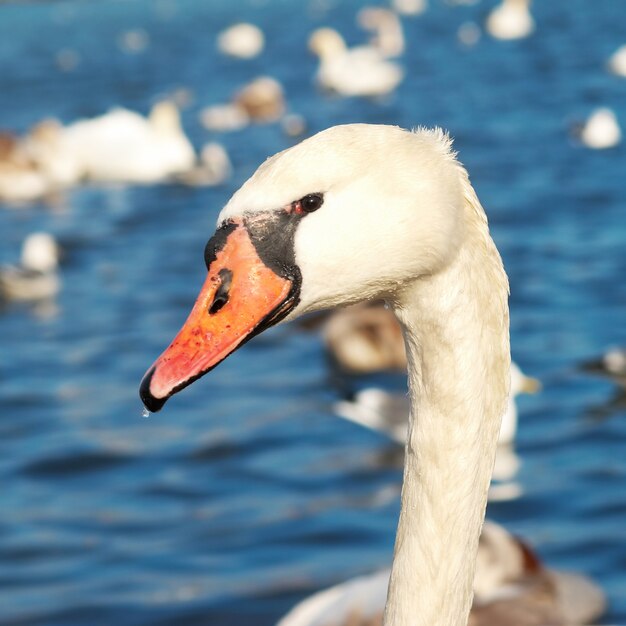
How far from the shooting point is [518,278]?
12.0 meters

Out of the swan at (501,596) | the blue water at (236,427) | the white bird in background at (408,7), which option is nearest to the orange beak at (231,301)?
the swan at (501,596)

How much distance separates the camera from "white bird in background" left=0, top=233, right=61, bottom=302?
13.0 m

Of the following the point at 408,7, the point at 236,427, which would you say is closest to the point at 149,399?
the point at 236,427

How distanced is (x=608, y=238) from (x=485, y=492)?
10.5m

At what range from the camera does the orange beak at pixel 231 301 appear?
2.76 metres

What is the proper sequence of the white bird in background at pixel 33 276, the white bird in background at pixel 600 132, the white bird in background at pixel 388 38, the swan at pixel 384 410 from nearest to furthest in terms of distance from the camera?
the swan at pixel 384 410, the white bird in background at pixel 33 276, the white bird in background at pixel 600 132, the white bird in background at pixel 388 38

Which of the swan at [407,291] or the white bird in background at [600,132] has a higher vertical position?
the white bird in background at [600,132]

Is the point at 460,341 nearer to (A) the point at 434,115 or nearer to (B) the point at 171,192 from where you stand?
(B) the point at 171,192

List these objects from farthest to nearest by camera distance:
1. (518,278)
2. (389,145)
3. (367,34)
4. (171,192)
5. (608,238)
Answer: (367,34), (171,192), (608,238), (518,278), (389,145)

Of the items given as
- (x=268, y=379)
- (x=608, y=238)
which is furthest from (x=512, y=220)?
(x=268, y=379)

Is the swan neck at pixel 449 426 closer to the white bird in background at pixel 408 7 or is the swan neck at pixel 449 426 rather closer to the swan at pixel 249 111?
the swan at pixel 249 111

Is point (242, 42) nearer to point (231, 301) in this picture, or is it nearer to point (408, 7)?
point (408, 7)


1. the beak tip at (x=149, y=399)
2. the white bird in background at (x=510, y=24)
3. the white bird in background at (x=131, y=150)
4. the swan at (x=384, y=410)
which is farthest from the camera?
the white bird in background at (x=510, y=24)

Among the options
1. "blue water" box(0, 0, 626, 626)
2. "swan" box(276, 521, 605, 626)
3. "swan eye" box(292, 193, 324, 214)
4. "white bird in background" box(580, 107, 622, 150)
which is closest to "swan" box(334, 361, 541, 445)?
"blue water" box(0, 0, 626, 626)
